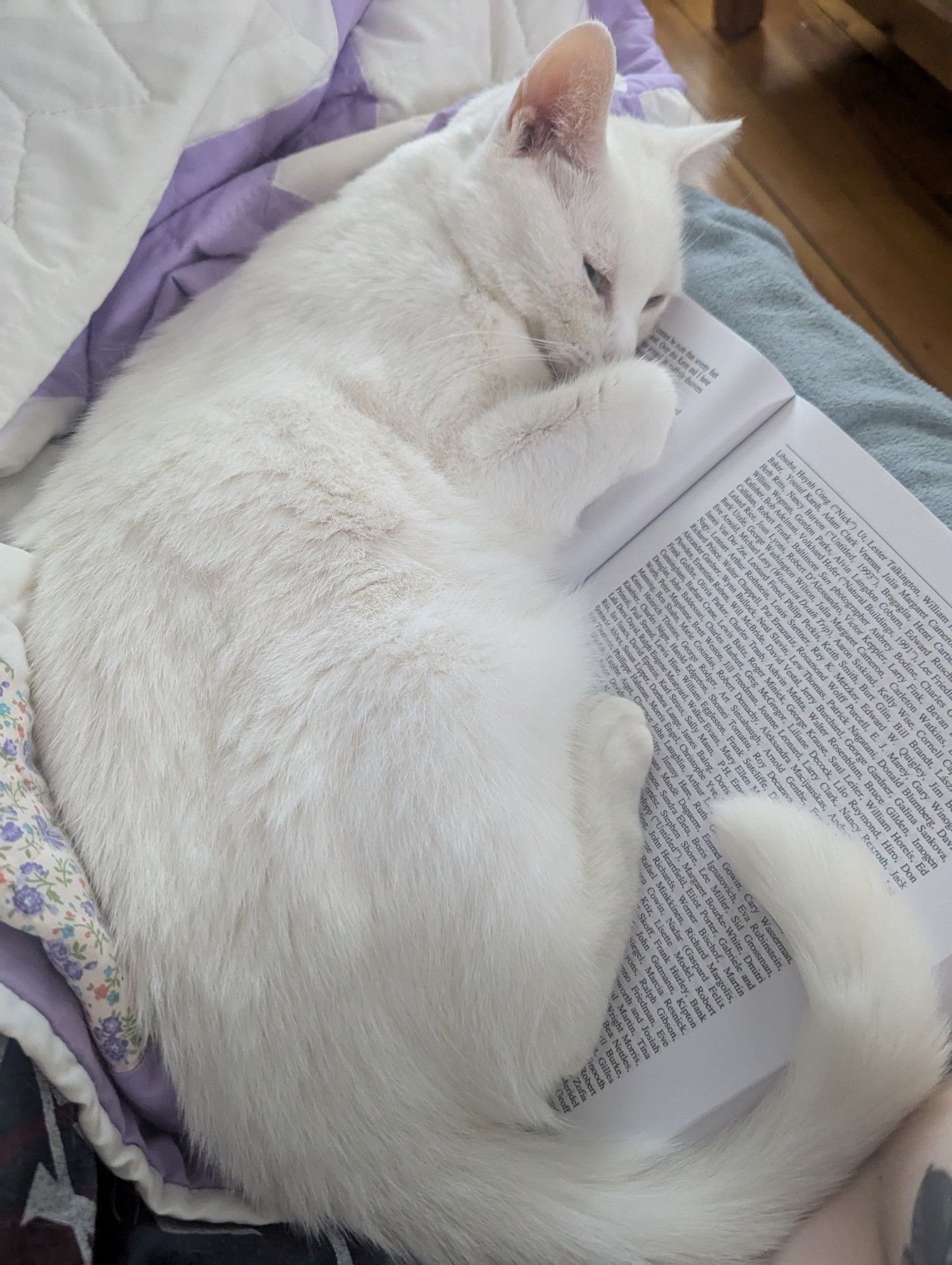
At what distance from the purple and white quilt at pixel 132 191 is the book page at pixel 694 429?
52cm

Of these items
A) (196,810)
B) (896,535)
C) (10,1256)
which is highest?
(896,535)

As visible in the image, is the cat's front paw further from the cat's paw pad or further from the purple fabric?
the purple fabric

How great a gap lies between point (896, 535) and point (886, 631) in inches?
4.2

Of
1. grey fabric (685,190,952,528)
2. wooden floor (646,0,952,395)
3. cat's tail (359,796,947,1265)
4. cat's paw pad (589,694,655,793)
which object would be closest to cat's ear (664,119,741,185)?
grey fabric (685,190,952,528)

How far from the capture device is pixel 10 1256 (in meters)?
0.60

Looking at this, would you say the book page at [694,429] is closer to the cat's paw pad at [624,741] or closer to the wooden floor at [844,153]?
the cat's paw pad at [624,741]

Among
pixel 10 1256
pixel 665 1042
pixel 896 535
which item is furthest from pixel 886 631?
pixel 10 1256

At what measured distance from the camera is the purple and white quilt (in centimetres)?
68

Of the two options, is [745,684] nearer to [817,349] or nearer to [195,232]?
[817,349]

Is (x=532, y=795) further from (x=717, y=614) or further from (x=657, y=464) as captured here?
(x=657, y=464)

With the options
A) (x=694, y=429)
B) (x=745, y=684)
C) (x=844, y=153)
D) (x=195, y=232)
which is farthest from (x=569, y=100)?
(x=844, y=153)

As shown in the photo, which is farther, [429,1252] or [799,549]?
[799,549]

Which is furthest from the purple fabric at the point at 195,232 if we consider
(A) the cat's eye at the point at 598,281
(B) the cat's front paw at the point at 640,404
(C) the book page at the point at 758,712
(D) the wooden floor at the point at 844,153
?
(D) the wooden floor at the point at 844,153

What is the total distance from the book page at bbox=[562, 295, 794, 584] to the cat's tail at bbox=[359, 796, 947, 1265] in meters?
0.45
